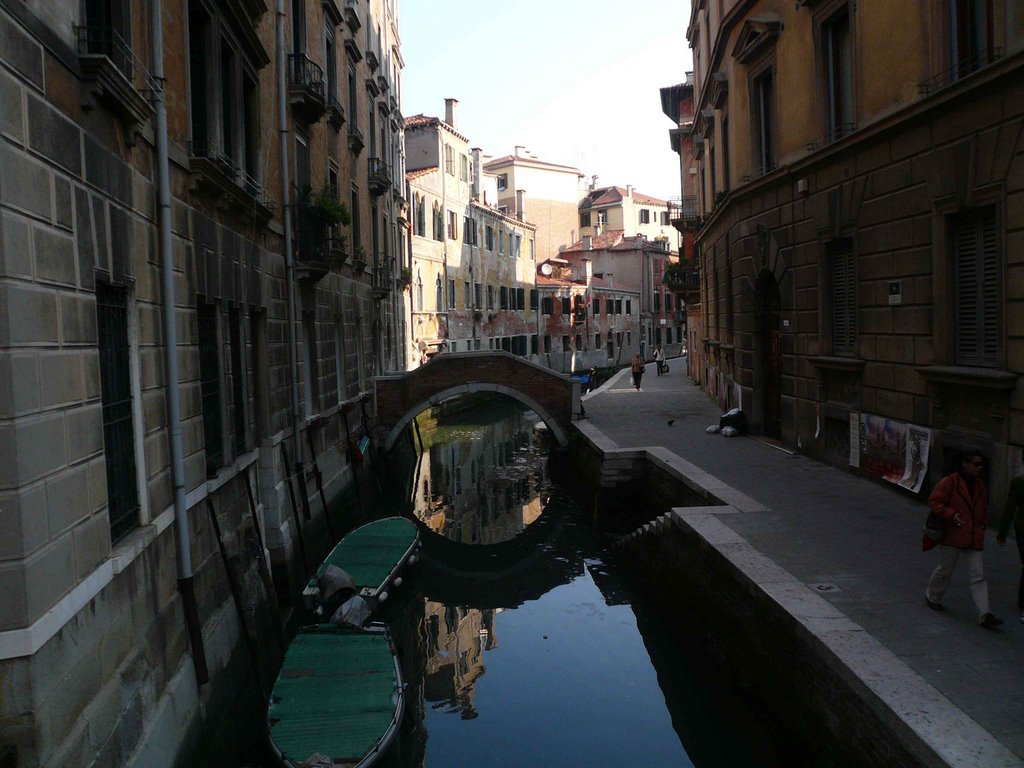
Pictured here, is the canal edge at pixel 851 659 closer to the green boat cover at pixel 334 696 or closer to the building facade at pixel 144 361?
the green boat cover at pixel 334 696

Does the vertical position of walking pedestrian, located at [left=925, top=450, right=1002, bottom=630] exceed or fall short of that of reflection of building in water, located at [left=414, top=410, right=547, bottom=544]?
it exceeds it

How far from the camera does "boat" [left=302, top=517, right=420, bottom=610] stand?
449 inches

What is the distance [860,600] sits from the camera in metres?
7.19

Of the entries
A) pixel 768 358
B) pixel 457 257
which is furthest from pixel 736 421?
pixel 457 257

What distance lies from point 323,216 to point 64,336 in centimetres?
946

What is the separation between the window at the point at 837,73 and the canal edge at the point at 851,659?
5681 mm

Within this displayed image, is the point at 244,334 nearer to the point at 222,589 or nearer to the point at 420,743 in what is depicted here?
the point at 222,589

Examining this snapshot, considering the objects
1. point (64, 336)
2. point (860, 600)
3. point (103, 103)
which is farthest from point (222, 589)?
point (860, 600)

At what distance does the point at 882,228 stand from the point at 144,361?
9002 millimetres

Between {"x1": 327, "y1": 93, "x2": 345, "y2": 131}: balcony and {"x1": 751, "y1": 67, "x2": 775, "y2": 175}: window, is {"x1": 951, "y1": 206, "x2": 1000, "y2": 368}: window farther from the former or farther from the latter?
{"x1": 327, "y1": 93, "x2": 345, "y2": 131}: balcony

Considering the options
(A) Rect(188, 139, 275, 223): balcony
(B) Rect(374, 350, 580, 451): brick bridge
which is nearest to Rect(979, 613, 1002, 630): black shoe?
(A) Rect(188, 139, 275, 223): balcony

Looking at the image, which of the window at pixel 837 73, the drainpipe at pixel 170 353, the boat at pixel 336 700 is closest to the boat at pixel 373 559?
the boat at pixel 336 700

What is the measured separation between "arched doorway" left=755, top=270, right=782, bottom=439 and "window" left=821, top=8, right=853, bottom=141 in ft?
12.6

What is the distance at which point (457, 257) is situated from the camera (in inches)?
1497
